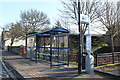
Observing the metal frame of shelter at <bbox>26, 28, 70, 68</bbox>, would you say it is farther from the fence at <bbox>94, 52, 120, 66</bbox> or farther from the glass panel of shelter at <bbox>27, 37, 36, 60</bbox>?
the fence at <bbox>94, 52, 120, 66</bbox>

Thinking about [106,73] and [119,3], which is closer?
[106,73]

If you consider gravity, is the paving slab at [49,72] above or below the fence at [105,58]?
below

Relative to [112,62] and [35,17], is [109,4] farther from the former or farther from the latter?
[35,17]

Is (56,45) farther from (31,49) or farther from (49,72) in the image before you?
(31,49)

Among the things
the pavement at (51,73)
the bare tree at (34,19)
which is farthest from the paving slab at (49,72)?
the bare tree at (34,19)

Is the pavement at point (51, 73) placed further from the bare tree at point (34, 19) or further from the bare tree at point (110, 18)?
the bare tree at point (34, 19)

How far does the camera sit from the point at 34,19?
30.3 metres

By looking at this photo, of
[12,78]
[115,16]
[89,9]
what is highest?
[89,9]

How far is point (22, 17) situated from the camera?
1209 inches

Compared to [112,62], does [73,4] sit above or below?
above

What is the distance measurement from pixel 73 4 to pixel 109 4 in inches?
151

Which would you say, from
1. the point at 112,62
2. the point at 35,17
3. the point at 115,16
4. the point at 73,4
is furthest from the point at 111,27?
the point at 35,17

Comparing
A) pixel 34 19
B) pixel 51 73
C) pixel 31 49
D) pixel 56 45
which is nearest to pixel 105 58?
pixel 51 73

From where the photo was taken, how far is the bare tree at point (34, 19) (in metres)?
28.8
